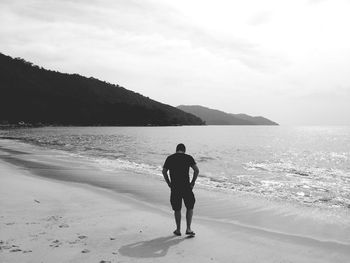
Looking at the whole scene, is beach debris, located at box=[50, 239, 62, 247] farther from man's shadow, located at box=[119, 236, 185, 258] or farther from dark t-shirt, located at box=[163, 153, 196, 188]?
dark t-shirt, located at box=[163, 153, 196, 188]

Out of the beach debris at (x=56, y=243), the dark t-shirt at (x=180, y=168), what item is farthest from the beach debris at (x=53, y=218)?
the dark t-shirt at (x=180, y=168)

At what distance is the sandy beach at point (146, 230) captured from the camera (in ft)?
23.7

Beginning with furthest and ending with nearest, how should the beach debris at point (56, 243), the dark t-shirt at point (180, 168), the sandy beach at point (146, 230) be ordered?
the dark t-shirt at point (180, 168) < the beach debris at point (56, 243) < the sandy beach at point (146, 230)

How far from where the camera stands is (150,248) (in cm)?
766

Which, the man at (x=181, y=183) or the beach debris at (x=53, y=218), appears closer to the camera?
the man at (x=181, y=183)

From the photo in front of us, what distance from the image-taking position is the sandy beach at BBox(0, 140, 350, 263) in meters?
7.23

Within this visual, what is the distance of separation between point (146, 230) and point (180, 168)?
1.85m

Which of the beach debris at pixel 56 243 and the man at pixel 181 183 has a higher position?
the man at pixel 181 183

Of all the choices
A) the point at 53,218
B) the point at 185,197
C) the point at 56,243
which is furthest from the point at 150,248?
the point at 53,218

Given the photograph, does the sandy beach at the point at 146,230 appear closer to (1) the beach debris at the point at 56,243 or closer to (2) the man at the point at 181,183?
(1) the beach debris at the point at 56,243

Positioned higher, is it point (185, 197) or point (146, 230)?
point (185, 197)

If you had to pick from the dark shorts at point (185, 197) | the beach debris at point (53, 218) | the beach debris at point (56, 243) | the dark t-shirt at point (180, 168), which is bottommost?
the beach debris at point (53, 218)

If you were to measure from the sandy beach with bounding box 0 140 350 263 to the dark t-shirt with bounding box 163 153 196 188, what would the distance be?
1.29m

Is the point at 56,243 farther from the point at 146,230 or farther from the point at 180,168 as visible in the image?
the point at 180,168
